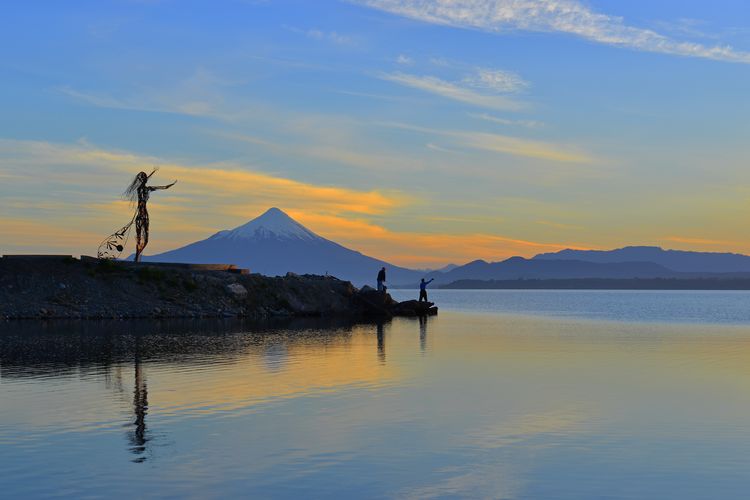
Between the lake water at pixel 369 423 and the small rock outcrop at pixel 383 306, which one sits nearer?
the lake water at pixel 369 423

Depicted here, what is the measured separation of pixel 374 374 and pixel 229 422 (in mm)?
10495

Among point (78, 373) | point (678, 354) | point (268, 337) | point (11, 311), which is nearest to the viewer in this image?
point (78, 373)

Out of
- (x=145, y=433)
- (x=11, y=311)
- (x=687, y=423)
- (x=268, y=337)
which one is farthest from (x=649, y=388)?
(x=11, y=311)

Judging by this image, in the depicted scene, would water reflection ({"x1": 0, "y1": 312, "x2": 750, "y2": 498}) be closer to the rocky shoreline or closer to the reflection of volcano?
the reflection of volcano

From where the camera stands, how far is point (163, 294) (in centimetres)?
7444

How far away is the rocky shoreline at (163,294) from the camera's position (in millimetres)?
67625

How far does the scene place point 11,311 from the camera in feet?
211

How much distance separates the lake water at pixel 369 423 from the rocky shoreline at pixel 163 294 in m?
29.3

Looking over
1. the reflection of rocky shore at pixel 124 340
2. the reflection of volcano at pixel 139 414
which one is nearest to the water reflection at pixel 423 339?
the reflection of rocky shore at pixel 124 340

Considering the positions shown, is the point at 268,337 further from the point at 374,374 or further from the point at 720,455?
the point at 720,455

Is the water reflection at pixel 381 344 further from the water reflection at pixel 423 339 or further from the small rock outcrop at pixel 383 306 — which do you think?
the small rock outcrop at pixel 383 306

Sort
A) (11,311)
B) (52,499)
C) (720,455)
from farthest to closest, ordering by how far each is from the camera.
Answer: (11,311) → (720,455) → (52,499)

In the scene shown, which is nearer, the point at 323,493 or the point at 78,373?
the point at 323,493

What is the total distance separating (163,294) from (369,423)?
5778cm
